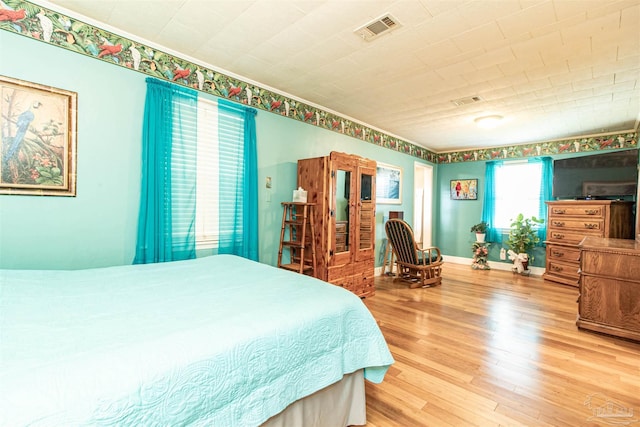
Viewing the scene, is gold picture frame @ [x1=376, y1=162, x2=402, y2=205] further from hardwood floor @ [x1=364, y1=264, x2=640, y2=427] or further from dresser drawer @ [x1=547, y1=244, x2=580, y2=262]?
dresser drawer @ [x1=547, y1=244, x2=580, y2=262]

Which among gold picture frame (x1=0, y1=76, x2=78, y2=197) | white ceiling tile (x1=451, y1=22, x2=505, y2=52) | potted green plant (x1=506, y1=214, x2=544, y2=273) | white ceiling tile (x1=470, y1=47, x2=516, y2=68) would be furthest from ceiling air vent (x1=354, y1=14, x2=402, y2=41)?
potted green plant (x1=506, y1=214, x2=544, y2=273)

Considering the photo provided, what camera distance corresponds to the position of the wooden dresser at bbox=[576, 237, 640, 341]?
8.32ft

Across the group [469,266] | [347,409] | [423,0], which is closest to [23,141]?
[347,409]

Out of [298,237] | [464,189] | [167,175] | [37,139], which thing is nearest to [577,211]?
[464,189]

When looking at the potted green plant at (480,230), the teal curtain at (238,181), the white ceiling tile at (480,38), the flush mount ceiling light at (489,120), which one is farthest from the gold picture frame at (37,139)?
the potted green plant at (480,230)

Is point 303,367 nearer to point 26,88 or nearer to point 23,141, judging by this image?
point 23,141

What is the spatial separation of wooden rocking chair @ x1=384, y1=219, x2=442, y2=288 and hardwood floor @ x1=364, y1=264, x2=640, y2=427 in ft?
2.32

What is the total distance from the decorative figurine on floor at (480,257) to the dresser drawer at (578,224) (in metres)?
1.25

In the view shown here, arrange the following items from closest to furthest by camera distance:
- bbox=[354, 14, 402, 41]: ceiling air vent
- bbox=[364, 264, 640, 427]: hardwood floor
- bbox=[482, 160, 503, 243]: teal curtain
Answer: bbox=[364, 264, 640, 427]: hardwood floor → bbox=[354, 14, 402, 41]: ceiling air vent → bbox=[482, 160, 503, 243]: teal curtain

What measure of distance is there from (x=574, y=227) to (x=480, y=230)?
4.94 feet

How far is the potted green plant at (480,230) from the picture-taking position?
5.82 meters

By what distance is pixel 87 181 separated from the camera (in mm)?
2188

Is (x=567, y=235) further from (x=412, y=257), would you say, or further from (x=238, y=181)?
(x=238, y=181)

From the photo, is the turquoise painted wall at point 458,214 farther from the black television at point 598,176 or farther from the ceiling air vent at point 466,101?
the ceiling air vent at point 466,101
